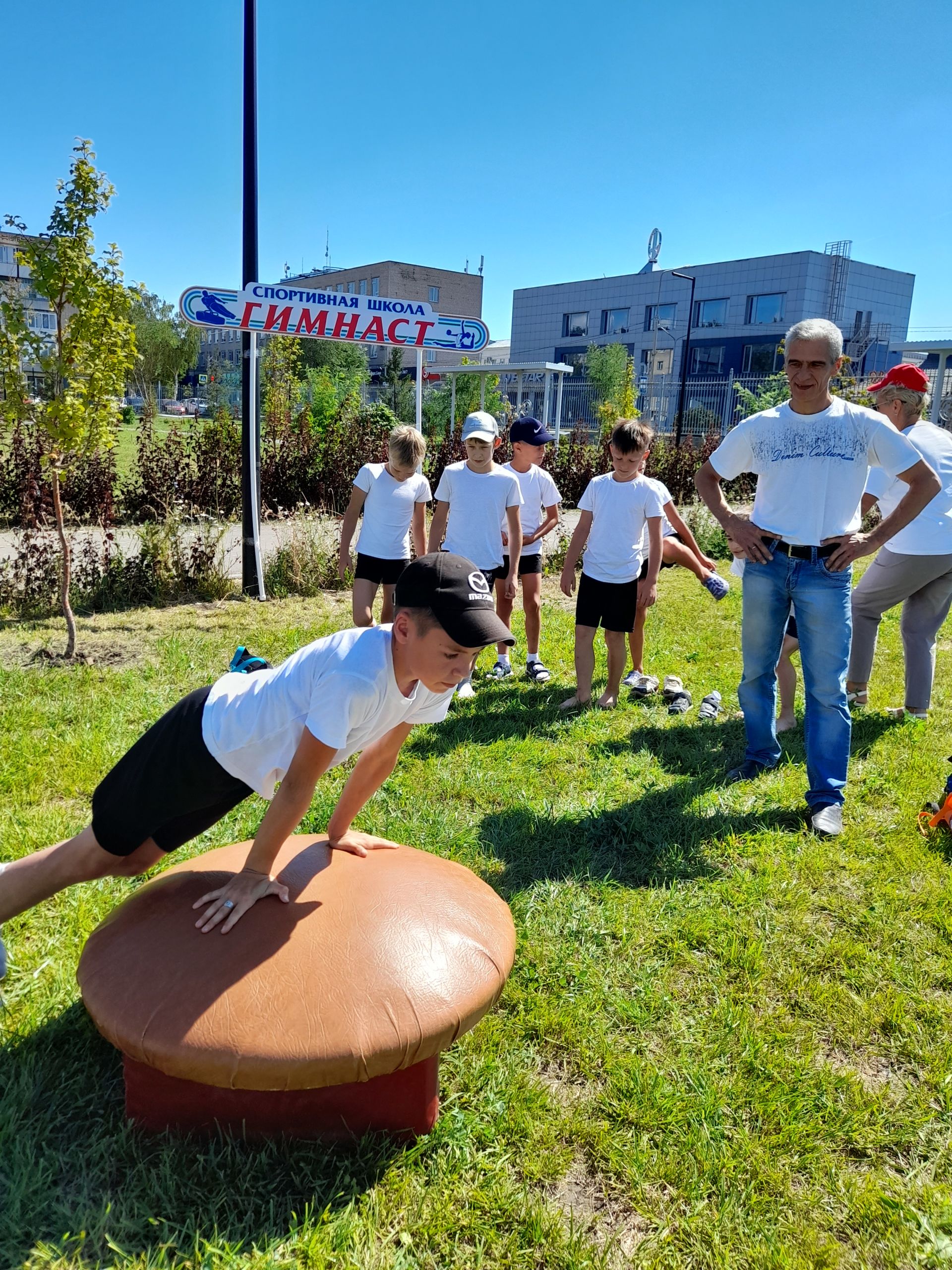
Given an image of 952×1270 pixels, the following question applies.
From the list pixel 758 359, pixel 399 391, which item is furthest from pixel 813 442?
pixel 758 359

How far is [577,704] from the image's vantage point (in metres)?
5.81

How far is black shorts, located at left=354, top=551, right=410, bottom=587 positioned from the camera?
657 cm

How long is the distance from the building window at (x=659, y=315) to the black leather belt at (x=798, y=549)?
60.7 meters

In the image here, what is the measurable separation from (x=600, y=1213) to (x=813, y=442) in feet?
10.9

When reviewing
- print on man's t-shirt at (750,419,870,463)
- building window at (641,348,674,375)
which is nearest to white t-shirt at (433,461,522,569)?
print on man's t-shirt at (750,419,870,463)

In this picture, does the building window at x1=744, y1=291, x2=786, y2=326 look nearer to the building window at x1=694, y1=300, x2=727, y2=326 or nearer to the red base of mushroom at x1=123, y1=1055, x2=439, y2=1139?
the building window at x1=694, y1=300, x2=727, y2=326

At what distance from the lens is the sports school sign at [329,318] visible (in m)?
8.46

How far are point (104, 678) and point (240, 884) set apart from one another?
4187 millimetres

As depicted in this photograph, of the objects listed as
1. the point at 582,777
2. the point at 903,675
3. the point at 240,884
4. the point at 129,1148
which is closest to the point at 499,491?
the point at 582,777

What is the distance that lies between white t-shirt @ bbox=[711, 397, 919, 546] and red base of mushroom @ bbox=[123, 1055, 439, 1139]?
305 cm

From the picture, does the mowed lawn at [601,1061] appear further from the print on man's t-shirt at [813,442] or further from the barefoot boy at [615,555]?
the print on man's t-shirt at [813,442]

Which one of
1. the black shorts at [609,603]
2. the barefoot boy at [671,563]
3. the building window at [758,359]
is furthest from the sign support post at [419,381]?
the building window at [758,359]

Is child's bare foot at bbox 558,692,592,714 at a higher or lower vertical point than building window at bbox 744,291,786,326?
lower

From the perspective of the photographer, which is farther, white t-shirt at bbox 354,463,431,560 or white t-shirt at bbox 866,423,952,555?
white t-shirt at bbox 354,463,431,560
